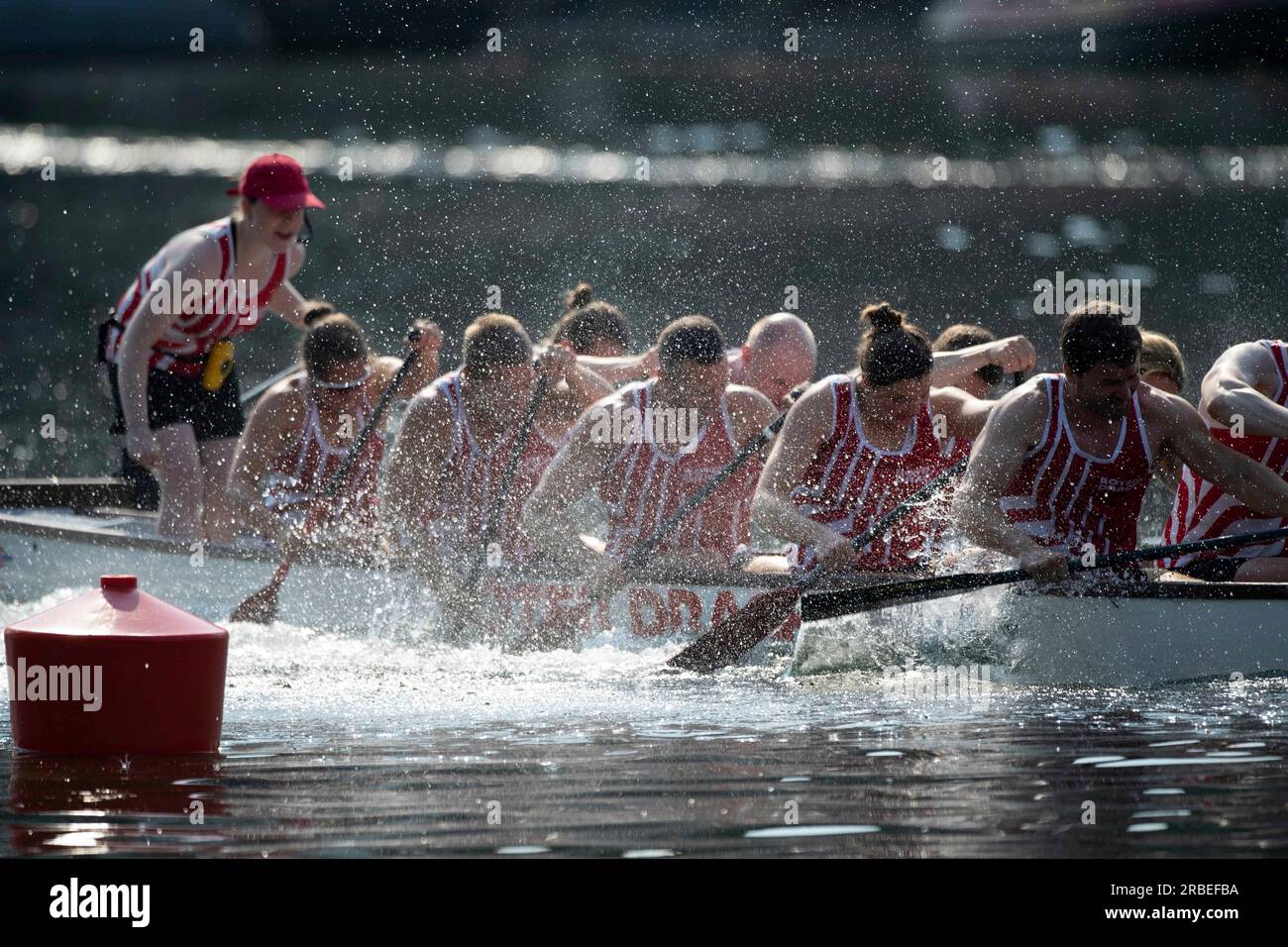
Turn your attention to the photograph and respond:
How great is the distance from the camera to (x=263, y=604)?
29.5 feet

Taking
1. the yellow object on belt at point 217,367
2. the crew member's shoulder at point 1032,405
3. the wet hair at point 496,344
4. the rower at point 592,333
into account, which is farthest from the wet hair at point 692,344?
the yellow object on belt at point 217,367

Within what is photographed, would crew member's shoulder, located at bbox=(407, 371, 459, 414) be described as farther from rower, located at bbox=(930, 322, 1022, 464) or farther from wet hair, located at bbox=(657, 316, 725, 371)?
rower, located at bbox=(930, 322, 1022, 464)

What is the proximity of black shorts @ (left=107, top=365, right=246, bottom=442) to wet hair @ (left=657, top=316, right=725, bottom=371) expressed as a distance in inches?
98.3

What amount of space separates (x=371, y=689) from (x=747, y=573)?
142 cm

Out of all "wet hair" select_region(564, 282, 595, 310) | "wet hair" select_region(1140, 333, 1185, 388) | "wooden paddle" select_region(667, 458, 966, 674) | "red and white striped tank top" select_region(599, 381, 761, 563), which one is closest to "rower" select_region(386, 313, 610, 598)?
"red and white striped tank top" select_region(599, 381, 761, 563)

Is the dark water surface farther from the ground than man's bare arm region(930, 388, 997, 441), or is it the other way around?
man's bare arm region(930, 388, 997, 441)

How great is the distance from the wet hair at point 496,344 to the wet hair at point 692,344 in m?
0.79

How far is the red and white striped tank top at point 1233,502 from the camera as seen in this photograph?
7.41m

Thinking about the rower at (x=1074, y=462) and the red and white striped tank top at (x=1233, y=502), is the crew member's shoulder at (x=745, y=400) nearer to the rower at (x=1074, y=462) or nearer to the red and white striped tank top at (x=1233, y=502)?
the rower at (x=1074, y=462)

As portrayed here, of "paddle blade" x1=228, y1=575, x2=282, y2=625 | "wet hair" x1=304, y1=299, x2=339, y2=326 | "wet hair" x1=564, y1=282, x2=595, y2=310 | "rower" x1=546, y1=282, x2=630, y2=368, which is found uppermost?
"wet hair" x1=564, y1=282, x2=595, y2=310

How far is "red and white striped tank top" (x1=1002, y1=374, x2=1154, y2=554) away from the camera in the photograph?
22.8 feet

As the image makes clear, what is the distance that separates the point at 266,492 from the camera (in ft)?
30.0
